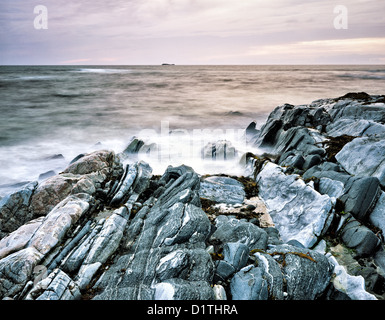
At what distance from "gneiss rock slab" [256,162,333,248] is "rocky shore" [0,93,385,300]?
4 cm

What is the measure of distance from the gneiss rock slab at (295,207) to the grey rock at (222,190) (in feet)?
2.82

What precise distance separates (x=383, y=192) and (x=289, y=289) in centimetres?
416

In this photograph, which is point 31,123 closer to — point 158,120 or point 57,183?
point 158,120

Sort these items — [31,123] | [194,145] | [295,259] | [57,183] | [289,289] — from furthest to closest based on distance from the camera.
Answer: [31,123] < [194,145] < [57,183] < [295,259] < [289,289]

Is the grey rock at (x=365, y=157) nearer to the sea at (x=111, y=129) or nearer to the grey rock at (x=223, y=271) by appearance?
the sea at (x=111, y=129)

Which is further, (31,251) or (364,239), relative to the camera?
(364,239)

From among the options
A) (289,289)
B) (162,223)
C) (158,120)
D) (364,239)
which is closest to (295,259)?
(289,289)

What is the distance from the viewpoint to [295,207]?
7004 mm

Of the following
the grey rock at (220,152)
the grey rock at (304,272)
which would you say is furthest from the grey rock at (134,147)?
the grey rock at (304,272)

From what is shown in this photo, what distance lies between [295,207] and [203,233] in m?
3.19

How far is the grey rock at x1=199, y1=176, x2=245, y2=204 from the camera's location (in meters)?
8.55

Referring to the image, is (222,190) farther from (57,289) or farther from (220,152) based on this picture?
(57,289)

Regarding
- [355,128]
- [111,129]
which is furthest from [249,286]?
[111,129]

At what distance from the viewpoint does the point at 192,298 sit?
3859 mm
